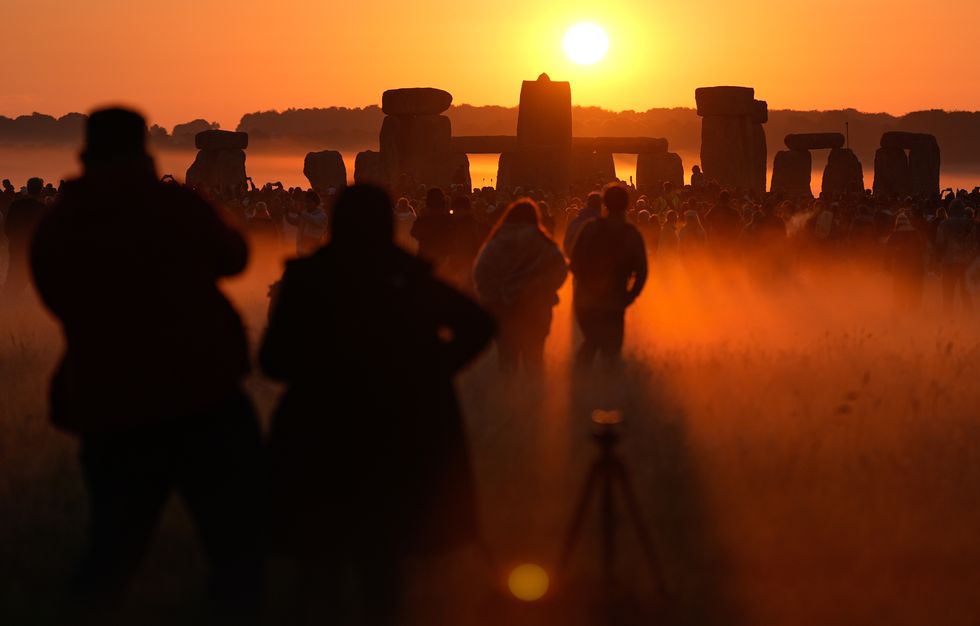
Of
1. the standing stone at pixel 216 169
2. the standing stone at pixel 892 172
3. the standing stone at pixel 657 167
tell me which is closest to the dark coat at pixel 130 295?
the standing stone at pixel 216 169

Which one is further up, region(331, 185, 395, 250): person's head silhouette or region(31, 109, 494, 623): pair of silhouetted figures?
region(331, 185, 395, 250): person's head silhouette

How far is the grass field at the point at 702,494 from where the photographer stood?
241 inches

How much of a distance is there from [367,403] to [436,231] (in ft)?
27.1

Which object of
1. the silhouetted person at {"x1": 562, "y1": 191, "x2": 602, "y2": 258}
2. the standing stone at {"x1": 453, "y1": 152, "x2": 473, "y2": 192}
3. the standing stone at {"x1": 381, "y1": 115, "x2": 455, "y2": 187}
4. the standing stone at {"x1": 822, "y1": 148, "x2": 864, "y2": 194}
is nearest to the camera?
the silhouetted person at {"x1": 562, "y1": 191, "x2": 602, "y2": 258}

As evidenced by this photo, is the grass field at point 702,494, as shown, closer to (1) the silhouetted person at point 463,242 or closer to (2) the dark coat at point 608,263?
(2) the dark coat at point 608,263

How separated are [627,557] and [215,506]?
229 cm

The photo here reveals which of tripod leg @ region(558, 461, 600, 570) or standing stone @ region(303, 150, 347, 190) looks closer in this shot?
tripod leg @ region(558, 461, 600, 570)

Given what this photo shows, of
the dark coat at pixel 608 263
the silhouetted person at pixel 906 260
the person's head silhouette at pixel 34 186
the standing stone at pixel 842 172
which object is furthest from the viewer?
the standing stone at pixel 842 172

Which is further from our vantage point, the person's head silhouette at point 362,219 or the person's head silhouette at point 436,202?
the person's head silhouette at point 436,202

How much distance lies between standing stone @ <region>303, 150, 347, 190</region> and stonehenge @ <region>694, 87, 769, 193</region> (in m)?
13.3

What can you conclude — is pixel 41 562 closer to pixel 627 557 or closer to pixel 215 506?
pixel 215 506

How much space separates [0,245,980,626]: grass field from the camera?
241 inches

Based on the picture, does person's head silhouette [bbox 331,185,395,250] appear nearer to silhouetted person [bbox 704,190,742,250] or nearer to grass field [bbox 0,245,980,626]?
grass field [bbox 0,245,980,626]

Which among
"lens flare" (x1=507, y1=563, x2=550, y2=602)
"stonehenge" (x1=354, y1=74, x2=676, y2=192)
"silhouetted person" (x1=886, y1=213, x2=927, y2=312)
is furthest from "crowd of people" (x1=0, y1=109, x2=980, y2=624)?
"stonehenge" (x1=354, y1=74, x2=676, y2=192)
